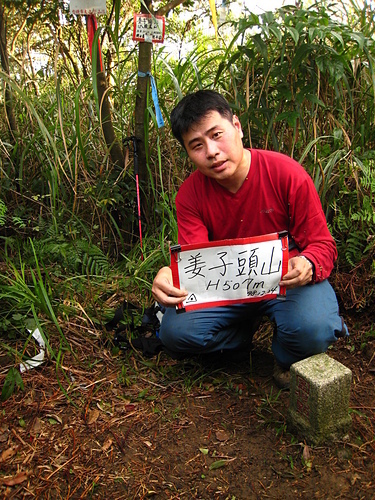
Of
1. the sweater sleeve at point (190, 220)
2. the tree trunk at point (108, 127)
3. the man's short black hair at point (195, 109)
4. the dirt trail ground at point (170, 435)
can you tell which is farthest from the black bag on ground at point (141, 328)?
the tree trunk at point (108, 127)

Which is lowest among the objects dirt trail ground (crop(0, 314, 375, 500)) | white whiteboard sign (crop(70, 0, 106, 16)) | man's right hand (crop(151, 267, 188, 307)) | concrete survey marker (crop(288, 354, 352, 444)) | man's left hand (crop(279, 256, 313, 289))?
dirt trail ground (crop(0, 314, 375, 500))

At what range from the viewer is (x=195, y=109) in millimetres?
1758

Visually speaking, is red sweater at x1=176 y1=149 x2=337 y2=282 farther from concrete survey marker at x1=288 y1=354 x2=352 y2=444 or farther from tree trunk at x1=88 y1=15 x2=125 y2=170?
tree trunk at x1=88 y1=15 x2=125 y2=170

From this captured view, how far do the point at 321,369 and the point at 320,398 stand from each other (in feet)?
0.32

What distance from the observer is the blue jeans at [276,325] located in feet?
5.74

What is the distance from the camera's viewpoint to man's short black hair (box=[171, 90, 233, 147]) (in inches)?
68.9

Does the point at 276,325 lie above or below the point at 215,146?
below

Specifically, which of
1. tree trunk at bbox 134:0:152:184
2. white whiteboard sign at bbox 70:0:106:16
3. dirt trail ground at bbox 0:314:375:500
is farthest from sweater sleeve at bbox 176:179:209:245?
white whiteboard sign at bbox 70:0:106:16

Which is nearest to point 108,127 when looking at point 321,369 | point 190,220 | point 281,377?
point 190,220

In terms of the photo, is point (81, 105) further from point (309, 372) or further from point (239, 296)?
point (309, 372)

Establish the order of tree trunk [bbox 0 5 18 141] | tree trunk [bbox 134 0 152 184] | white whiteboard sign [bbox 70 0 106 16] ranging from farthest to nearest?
1. tree trunk [bbox 0 5 18 141]
2. tree trunk [bbox 134 0 152 184]
3. white whiteboard sign [bbox 70 0 106 16]

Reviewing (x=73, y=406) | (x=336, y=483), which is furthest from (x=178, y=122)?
(x=336, y=483)

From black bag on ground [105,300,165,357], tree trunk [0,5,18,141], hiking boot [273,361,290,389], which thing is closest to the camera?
hiking boot [273,361,290,389]

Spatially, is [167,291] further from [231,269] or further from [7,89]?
[7,89]
